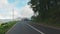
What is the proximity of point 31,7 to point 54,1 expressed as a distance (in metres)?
34.6

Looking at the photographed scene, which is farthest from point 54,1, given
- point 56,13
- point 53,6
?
point 56,13

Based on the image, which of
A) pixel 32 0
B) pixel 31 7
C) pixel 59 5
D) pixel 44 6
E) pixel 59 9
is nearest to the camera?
pixel 59 9

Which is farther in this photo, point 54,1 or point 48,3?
point 48,3

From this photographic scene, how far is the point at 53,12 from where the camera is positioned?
60.8 meters

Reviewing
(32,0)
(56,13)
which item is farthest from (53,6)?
(32,0)

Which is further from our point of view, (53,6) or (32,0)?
(32,0)

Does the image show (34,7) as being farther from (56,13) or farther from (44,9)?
(56,13)

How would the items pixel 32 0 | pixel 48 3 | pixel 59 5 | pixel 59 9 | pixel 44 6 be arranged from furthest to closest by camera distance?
pixel 32 0 < pixel 44 6 < pixel 48 3 < pixel 59 5 < pixel 59 9

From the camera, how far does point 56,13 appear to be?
58.4 m

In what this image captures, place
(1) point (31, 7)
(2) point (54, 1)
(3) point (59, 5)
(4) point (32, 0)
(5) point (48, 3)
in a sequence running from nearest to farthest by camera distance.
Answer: (3) point (59, 5)
(2) point (54, 1)
(5) point (48, 3)
(4) point (32, 0)
(1) point (31, 7)

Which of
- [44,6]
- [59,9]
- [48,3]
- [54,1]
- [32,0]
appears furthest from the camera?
[32,0]

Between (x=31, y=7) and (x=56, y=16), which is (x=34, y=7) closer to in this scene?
(x=31, y=7)

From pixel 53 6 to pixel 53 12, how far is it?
4.26 m

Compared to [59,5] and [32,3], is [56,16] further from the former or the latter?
[32,3]
